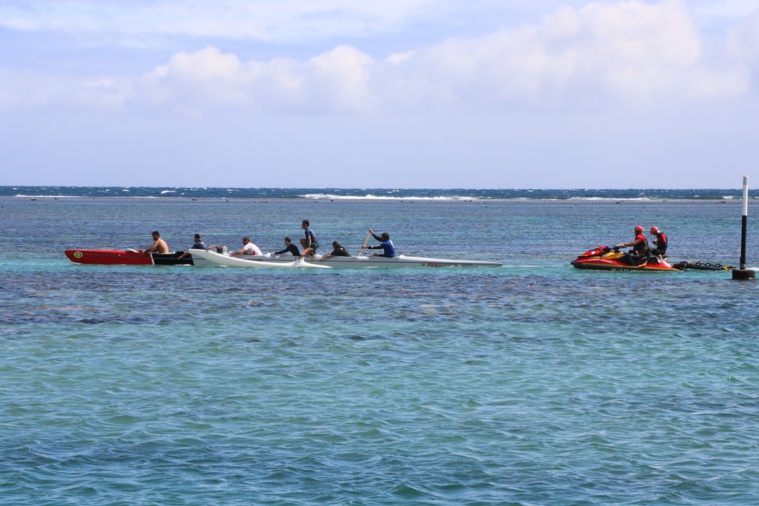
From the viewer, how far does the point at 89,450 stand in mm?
11359

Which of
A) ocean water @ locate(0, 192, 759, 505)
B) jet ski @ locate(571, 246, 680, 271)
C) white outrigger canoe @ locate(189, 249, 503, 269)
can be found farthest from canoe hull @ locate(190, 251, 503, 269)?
ocean water @ locate(0, 192, 759, 505)

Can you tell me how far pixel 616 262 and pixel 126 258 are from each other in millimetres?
18069

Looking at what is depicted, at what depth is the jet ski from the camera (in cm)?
3469

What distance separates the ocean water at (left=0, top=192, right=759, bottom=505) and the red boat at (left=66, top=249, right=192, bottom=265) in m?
6.84

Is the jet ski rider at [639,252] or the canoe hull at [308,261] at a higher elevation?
the jet ski rider at [639,252]

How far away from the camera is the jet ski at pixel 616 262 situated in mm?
34688

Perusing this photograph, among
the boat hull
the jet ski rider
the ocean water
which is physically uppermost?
the jet ski rider

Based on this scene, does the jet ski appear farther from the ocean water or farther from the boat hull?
the boat hull

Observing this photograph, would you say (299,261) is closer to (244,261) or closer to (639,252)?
(244,261)

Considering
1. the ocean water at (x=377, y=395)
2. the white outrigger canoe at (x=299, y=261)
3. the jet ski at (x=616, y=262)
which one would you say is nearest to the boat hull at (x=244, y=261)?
the white outrigger canoe at (x=299, y=261)

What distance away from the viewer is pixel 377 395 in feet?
47.2

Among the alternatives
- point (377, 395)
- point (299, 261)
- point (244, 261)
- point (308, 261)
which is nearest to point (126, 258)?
point (244, 261)

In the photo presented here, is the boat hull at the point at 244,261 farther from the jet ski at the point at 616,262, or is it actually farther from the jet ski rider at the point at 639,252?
the jet ski rider at the point at 639,252

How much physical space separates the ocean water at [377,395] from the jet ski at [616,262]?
487cm
